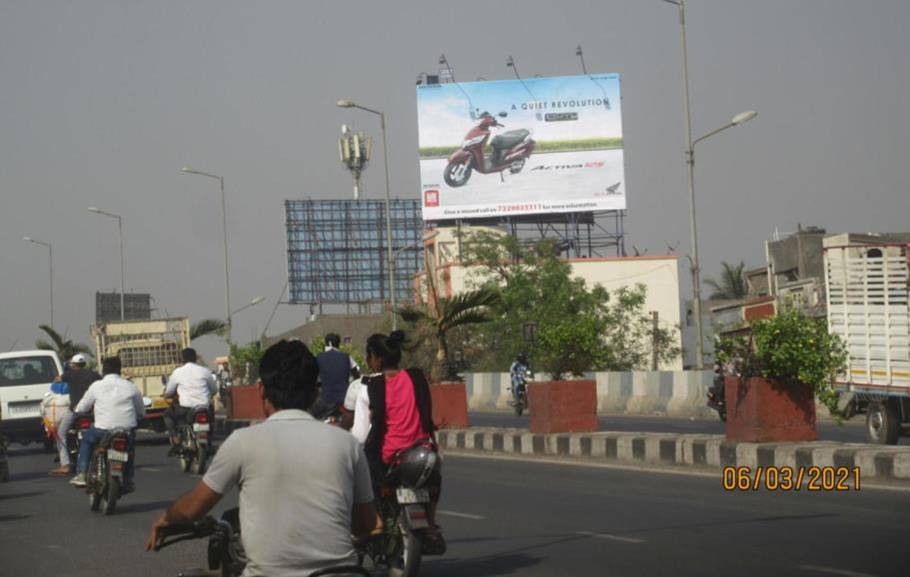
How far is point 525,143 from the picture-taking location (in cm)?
6544

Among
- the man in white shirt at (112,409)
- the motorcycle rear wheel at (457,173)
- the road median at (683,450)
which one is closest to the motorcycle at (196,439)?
the man in white shirt at (112,409)

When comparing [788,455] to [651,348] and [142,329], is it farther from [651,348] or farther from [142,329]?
[651,348]

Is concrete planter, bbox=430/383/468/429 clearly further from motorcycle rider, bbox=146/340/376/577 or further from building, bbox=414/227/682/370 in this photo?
building, bbox=414/227/682/370

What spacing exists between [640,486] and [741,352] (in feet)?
6.04

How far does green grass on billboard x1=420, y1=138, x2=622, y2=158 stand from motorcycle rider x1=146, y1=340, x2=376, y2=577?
60490mm

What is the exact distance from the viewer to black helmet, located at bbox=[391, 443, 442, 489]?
9.69 meters

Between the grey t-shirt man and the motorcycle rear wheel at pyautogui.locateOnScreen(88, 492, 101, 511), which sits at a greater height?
the grey t-shirt man

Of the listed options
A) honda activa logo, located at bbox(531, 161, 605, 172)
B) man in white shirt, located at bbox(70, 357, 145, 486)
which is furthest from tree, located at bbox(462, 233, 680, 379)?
man in white shirt, located at bbox(70, 357, 145, 486)

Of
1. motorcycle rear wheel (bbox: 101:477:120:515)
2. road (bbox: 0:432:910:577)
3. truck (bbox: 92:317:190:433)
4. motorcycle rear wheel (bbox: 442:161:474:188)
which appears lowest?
road (bbox: 0:432:910:577)

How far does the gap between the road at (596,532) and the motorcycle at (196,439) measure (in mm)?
1596

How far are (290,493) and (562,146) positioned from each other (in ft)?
200

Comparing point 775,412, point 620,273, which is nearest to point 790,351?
point 775,412

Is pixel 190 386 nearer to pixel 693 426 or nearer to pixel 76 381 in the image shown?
pixel 76 381

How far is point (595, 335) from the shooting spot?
22047 millimetres
